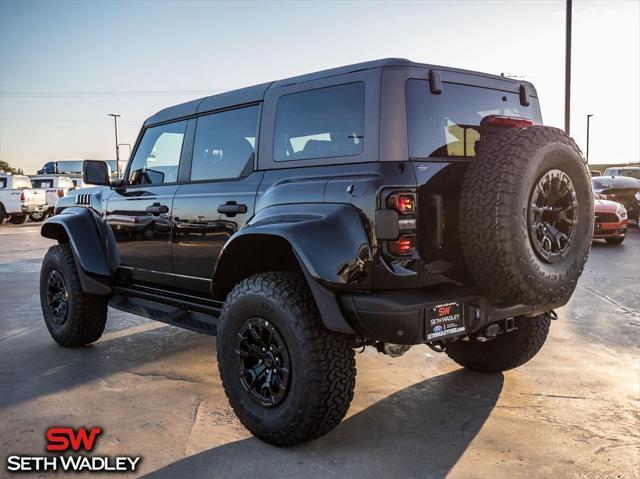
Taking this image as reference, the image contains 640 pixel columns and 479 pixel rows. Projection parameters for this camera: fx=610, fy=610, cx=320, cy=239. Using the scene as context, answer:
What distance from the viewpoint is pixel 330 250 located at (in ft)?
9.61

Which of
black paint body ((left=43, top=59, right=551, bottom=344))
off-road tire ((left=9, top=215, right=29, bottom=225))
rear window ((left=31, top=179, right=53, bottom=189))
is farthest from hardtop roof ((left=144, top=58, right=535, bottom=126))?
rear window ((left=31, top=179, right=53, bottom=189))

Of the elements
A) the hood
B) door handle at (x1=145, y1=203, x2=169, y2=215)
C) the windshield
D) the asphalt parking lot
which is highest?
the windshield

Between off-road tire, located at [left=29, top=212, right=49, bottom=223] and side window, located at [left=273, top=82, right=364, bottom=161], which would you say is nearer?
side window, located at [left=273, top=82, right=364, bottom=161]

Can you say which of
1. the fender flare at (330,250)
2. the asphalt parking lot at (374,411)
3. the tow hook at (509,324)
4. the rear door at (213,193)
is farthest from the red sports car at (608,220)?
the fender flare at (330,250)

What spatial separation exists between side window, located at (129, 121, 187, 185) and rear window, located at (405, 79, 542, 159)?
197 cm

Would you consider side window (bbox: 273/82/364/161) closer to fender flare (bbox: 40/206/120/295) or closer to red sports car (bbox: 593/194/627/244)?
fender flare (bbox: 40/206/120/295)

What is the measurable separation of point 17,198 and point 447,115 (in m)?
22.1

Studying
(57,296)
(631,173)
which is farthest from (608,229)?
(57,296)

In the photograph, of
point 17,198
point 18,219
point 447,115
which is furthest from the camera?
point 18,219

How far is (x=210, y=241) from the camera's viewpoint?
390 cm

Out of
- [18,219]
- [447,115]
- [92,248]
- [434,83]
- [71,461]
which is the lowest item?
[71,461]

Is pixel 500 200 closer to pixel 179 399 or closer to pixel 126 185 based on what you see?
pixel 179 399

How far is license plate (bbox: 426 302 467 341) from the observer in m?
2.88

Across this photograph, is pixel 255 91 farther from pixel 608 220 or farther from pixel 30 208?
pixel 30 208
